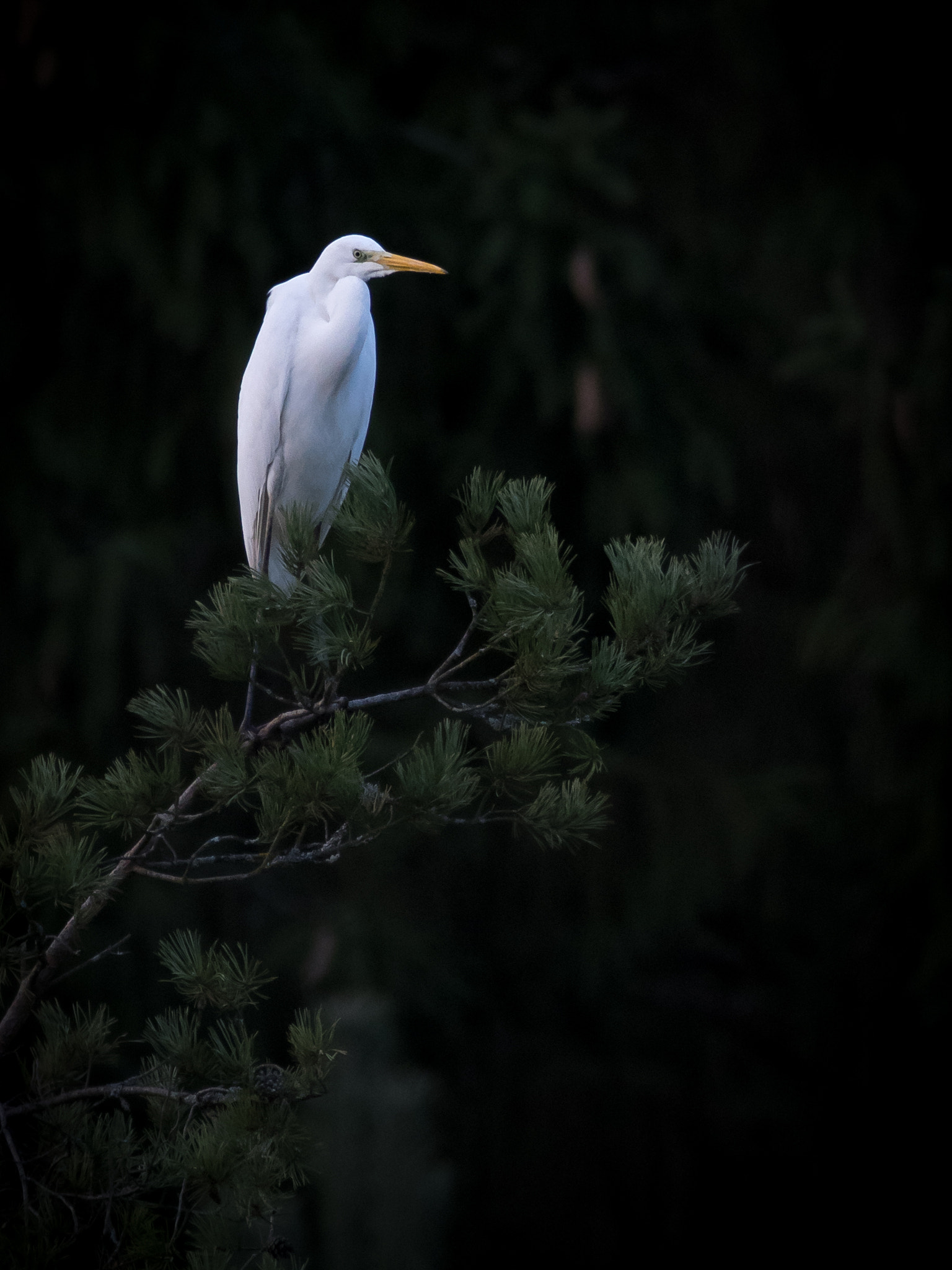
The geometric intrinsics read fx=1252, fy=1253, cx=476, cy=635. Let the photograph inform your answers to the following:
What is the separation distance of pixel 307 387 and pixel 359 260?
24cm

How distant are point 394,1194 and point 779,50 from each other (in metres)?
4.05

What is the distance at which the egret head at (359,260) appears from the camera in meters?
2.16

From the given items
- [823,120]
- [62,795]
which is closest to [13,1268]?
[62,795]

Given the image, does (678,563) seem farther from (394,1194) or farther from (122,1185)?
(394,1194)

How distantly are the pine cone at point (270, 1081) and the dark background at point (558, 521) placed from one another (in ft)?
6.46

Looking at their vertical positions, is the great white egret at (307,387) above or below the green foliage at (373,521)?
above

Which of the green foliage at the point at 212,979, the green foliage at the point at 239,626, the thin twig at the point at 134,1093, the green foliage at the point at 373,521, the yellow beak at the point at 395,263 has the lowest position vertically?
the thin twig at the point at 134,1093

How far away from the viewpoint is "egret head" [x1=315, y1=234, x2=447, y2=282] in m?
2.16

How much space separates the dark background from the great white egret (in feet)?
4.73

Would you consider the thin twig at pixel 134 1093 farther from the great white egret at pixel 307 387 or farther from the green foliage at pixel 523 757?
the great white egret at pixel 307 387

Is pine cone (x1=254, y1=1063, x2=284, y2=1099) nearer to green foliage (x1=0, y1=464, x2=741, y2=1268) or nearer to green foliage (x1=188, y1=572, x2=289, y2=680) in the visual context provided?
green foliage (x1=0, y1=464, x2=741, y2=1268)

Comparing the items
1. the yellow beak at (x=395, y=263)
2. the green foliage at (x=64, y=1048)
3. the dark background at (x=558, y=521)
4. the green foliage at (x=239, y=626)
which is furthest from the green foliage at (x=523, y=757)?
the dark background at (x=558, y=521)

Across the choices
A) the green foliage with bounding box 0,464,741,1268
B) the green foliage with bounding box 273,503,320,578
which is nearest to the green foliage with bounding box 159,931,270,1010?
the green foliage with bounding box 0,464,741,1268

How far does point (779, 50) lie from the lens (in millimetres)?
4566
